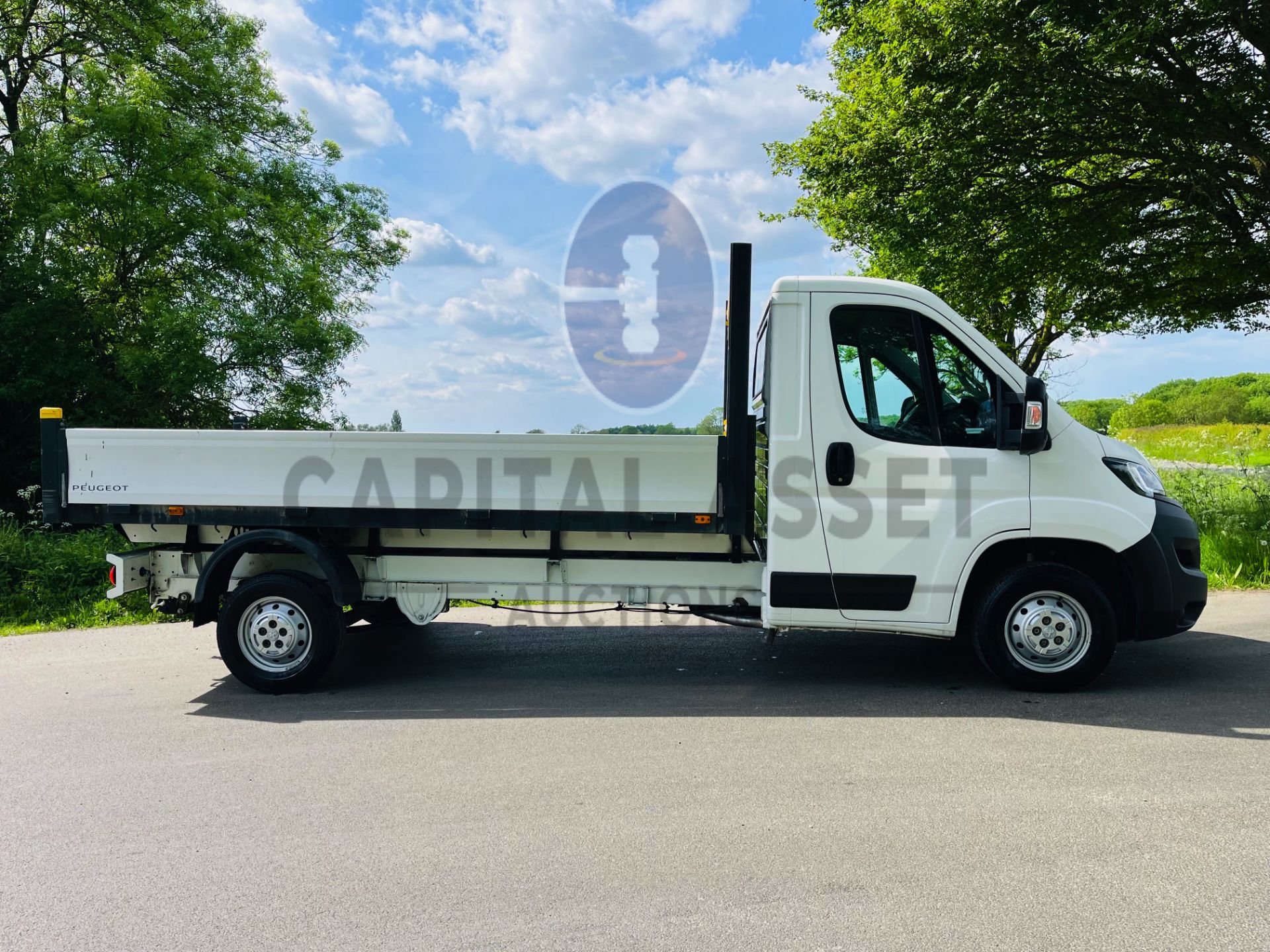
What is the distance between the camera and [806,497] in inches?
→ 210

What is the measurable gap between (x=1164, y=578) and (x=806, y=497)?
7.28 feet

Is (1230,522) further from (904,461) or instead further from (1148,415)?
(1148,415)

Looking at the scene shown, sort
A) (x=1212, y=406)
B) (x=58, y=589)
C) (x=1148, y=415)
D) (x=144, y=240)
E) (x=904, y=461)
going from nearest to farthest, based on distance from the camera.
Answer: (x=904, y=461) → (x=58, y=589) → (x=144, y=240) → (x=1148, y=415) → (x=1212, y=406)

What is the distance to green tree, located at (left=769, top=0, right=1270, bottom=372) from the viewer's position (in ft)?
37.8

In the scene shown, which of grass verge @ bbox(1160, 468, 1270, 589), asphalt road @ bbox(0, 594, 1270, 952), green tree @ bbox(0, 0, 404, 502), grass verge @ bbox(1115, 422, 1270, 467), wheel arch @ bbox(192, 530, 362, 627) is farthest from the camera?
green tree @ bbox(0, 0, 404, 502)

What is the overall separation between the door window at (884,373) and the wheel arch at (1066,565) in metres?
0.91

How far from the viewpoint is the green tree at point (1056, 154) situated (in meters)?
→ 11.5

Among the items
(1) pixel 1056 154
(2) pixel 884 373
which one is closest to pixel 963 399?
(2) pixel 884 373

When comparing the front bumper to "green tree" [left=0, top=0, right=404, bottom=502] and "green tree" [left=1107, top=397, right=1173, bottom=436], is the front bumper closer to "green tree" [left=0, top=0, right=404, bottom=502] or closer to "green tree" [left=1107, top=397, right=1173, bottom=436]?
"green tree" [left=0, top=0, right=404, bottom=502]

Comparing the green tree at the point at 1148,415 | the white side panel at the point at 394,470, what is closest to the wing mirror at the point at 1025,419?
the white side panel at the point at 394,470

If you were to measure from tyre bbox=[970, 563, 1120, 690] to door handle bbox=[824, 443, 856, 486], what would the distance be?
114 centimetres

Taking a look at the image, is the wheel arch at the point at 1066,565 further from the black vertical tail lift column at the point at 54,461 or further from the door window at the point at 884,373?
the black vertical tail lift column at the point at 54,461

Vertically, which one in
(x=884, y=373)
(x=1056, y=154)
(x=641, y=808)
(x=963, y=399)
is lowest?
(x=641, y=808)

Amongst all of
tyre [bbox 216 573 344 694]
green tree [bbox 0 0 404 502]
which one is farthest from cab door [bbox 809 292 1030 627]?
green tree [bbox 0 0 404 502]
